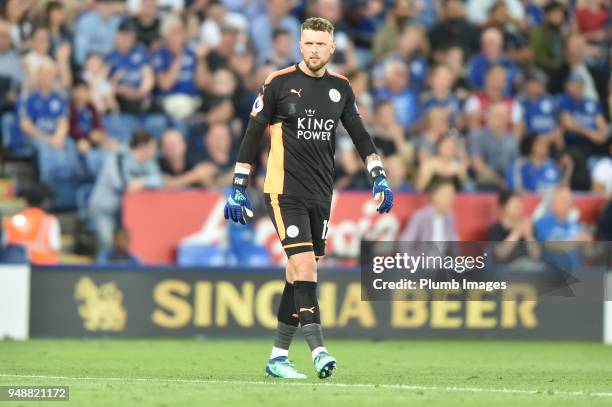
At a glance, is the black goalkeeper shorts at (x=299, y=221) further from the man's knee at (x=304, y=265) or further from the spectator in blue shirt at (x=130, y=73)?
the spectator in blue shirt at (x=130, y=73)

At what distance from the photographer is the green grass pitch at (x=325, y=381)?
→ 8.53 m

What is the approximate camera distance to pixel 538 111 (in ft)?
63.4

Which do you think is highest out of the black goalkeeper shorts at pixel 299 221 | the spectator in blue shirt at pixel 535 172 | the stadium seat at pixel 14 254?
the spectator in blue shirt at pixel 535 172

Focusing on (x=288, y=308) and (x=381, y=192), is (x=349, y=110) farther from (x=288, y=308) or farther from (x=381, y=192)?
(x=288, y=308)

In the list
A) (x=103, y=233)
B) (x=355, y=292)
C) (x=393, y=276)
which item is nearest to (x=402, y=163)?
(x=355, y=292)

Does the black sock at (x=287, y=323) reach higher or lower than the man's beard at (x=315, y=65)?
lower

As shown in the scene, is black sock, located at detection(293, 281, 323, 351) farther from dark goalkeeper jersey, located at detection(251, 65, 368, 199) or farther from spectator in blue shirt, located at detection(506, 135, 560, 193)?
spectator in blue shirt, located at detection(506, 135, 560, 193)

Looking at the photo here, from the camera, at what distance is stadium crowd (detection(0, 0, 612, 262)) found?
17016 millimetres

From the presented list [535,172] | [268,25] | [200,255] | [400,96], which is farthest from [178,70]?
[535,172]

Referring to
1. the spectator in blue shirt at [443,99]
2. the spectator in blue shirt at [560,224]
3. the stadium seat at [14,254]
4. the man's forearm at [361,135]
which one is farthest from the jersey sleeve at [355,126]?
the spectator in blue shirt at [443,99]

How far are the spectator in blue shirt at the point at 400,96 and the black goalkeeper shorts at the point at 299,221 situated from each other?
8758 millimetres

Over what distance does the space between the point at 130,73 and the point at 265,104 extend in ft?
28.2

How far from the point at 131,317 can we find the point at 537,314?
446 cm

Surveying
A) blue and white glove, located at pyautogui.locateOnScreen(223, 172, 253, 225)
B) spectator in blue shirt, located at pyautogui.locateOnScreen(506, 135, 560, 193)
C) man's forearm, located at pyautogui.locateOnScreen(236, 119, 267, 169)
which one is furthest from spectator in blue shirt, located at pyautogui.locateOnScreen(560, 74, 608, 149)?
blue and white glove, located at pyautogui.locateOnScreen(223, 172, 253, 225)
